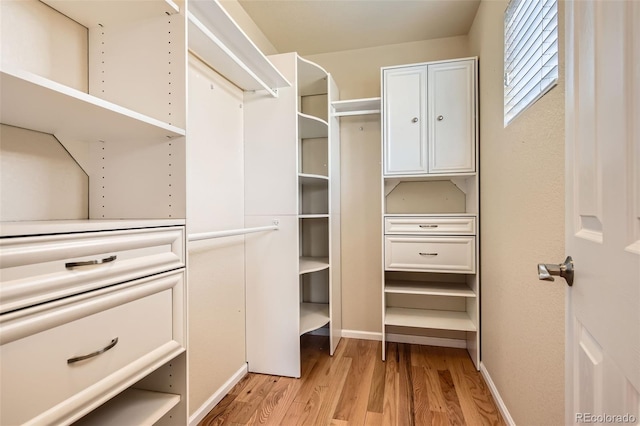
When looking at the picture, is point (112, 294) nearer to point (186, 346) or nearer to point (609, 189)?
Answer: point (186, 346)

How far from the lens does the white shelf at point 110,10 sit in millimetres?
909

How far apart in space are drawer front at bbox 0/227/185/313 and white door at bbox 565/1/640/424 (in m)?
1.05

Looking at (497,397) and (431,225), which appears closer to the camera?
(497,397)

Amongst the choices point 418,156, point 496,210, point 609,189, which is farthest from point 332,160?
point 609,189

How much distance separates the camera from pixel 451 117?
220 cm

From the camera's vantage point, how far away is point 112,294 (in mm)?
766

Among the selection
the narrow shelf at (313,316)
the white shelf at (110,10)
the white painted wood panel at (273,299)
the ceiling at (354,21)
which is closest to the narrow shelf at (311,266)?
the white painted wood panel at (273,299)

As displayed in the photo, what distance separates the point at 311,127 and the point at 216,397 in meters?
1.99

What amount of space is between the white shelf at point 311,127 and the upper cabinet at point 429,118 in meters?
0.49

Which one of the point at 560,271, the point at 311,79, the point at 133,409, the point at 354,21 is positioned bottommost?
the point at 133,409

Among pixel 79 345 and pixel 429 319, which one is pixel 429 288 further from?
pixel 79 345

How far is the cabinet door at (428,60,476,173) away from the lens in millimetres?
2162

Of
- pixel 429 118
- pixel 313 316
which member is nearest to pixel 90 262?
pixel 313 316

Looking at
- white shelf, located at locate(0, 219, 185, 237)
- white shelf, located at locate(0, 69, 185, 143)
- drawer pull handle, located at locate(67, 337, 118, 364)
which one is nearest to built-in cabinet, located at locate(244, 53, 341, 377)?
white shelf, located at locate(0, 69, 185, 143)
